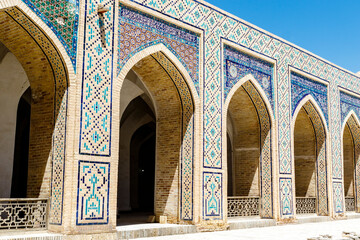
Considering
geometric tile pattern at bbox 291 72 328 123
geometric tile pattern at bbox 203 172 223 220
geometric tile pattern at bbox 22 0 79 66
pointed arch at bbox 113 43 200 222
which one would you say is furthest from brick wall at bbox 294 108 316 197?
geometric tile pattern at bbox 22 0 79 66

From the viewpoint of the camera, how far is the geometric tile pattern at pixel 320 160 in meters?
10.7

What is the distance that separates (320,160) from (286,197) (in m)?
2.11

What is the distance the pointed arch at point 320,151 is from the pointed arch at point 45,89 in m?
6.25

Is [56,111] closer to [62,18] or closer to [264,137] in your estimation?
[62,18]

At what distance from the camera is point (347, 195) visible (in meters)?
12.6

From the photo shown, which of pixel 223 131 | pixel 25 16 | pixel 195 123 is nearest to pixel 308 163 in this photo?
pixel 223 131

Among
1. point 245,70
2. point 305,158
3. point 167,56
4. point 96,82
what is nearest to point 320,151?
point 305,158

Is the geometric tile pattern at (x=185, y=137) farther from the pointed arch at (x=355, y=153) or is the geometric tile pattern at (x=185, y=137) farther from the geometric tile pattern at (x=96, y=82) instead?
the pointed arch at (x=355, y=153)

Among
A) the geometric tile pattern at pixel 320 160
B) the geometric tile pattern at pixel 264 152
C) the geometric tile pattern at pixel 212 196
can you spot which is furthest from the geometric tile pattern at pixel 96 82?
the geometric tile pattern at pixel 320 160

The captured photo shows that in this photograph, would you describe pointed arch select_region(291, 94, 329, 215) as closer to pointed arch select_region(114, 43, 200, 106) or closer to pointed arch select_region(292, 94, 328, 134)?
pointed arch select_region(292, 94, 328, 134)

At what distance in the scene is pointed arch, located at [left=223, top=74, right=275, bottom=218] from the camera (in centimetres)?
894

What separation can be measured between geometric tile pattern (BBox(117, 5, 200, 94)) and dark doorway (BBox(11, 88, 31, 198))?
15.9 ft

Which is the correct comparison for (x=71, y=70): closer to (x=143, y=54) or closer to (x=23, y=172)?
(x=143, y=54)

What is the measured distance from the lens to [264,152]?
9.20 m
